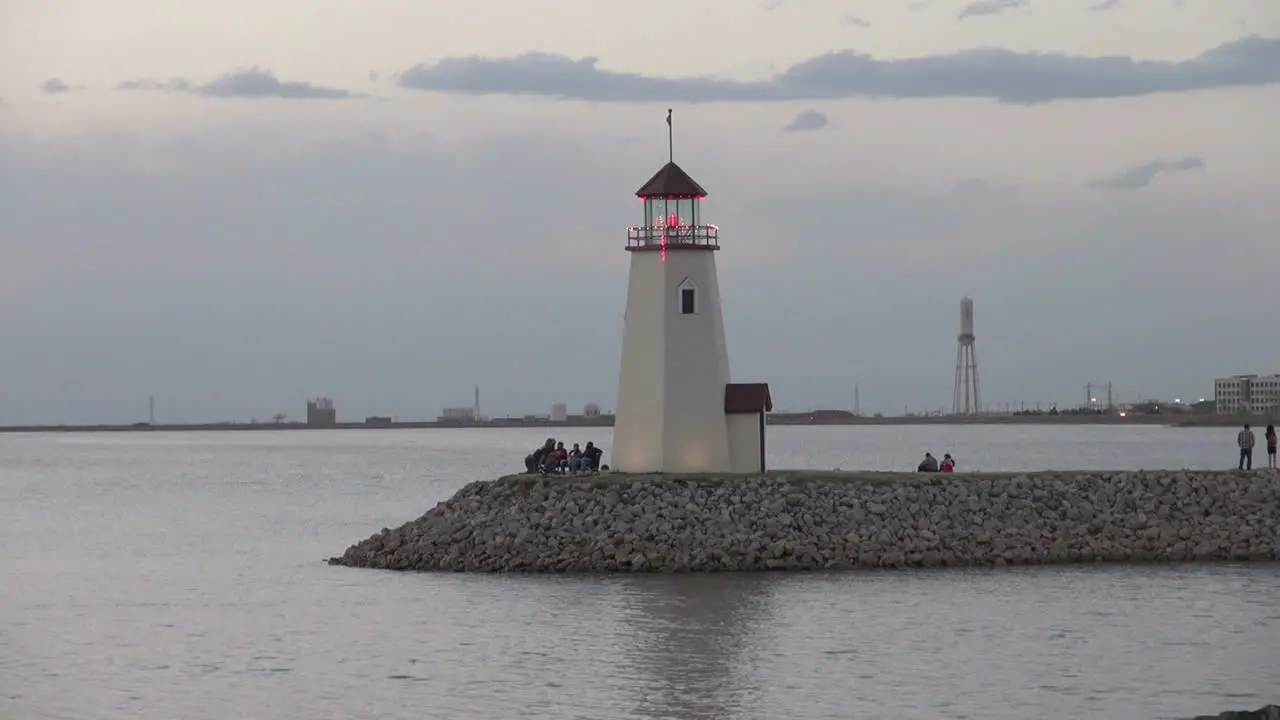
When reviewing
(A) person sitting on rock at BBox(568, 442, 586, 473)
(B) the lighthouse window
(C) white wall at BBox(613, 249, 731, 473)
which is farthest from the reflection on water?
(B) the lighthouse window

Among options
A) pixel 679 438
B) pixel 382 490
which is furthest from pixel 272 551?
pixel 382 490

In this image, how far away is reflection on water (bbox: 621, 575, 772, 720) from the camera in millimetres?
20641

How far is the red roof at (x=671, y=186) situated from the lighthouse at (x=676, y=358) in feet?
0.06

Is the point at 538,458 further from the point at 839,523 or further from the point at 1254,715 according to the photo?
the point at 1254,715

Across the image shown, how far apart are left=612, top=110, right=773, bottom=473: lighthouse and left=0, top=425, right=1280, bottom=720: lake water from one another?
4.18 m

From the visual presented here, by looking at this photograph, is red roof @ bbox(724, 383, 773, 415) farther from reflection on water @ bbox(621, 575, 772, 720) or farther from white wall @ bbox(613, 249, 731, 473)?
reflection on water @ bbox(621, 575, 772, 720)

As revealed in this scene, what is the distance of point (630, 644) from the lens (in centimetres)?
2452

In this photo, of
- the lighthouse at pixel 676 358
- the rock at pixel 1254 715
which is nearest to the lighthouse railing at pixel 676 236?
the lighthouse at pixel 676 358

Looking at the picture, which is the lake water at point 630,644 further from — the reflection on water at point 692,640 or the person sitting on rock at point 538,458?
the person sitting on rock at point 538,458

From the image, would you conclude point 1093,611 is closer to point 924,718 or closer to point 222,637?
point 924,718

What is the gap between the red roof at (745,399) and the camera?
1344 inches

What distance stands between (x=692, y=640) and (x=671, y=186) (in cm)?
1178

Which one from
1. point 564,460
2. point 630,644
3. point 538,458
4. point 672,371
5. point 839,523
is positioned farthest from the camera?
point 538,458

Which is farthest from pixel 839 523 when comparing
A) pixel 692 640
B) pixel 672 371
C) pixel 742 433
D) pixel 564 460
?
pixel 692 640
